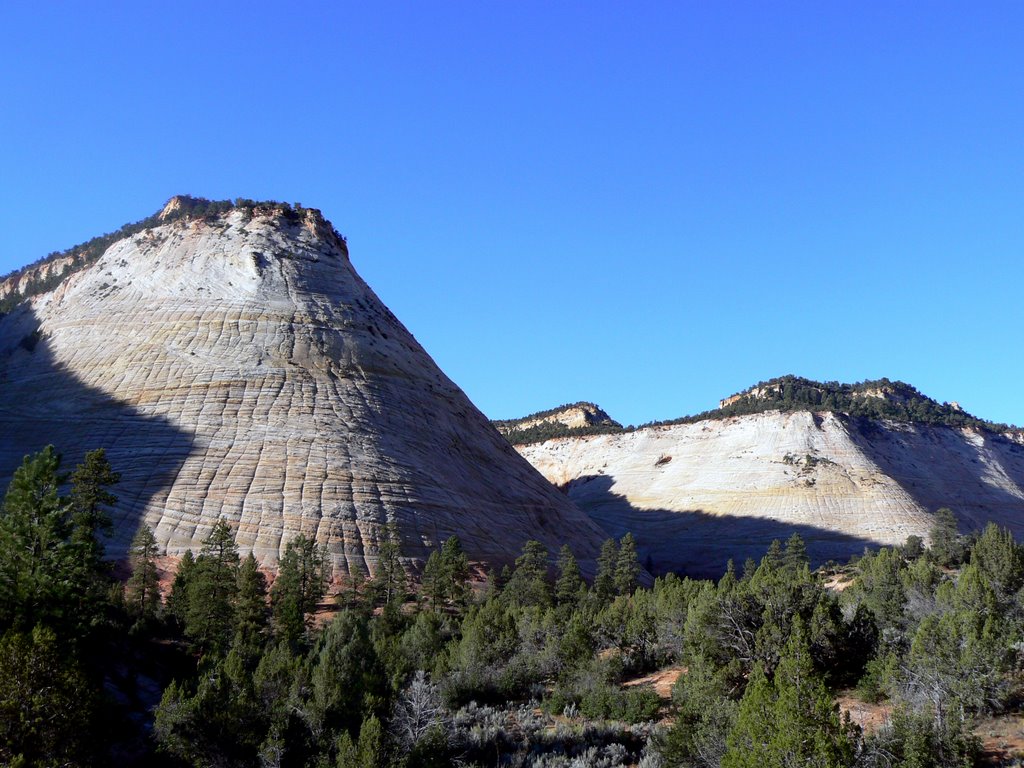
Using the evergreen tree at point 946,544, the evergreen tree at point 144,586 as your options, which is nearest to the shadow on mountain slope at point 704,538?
the evergreen tree at point 946,544

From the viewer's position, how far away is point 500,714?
22.2 metres

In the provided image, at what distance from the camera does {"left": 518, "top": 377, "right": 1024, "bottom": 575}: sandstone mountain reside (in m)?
74.8

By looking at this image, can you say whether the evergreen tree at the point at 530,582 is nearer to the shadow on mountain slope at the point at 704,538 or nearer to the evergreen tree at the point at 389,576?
the evergreen tree at the point at 389,576

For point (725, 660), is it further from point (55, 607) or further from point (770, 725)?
point (55, 607)

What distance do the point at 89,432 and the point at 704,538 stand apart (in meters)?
51.6

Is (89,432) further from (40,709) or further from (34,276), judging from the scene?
(34,276)

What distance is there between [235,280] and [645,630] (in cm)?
4504

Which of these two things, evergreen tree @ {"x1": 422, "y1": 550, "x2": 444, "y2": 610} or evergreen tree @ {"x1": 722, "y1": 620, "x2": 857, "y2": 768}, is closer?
evergreen tree @ {"x1": 722, "y1": 620, "x2": 857, "y2": 768}

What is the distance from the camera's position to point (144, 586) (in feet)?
113

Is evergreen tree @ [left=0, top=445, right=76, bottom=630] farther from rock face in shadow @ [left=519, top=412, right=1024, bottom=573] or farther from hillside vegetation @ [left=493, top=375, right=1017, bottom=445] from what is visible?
hillside vegetation @ [left=493, top=375, right=1017, bottom=445]

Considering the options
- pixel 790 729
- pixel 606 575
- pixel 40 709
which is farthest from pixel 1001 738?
pixel 606 575

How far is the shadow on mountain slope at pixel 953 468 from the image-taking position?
3260 inches

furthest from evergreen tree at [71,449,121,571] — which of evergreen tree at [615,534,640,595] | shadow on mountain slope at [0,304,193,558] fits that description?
evergreen tree at [615,534,640,595]

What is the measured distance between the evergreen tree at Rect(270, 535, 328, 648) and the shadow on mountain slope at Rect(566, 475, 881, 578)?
37325 mm
